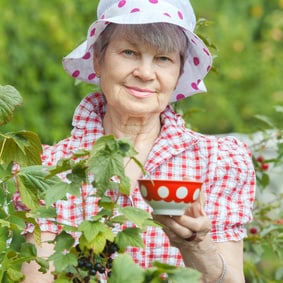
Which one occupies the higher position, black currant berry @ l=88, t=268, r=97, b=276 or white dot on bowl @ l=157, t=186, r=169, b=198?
white dot on bowl @ l=157, t=186, r=169, b=198

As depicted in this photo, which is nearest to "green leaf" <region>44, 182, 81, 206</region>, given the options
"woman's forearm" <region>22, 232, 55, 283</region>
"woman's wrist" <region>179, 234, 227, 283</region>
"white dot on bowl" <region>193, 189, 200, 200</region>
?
"white dot on bowl" <region>193, 189, 200, 200</region>

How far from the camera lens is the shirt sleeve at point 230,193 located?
3.10 m

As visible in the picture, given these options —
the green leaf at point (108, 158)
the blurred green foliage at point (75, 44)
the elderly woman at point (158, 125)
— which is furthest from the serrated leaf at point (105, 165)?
the blurred green foliage at point (75, 44)

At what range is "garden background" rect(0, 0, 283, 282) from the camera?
668 centimetres

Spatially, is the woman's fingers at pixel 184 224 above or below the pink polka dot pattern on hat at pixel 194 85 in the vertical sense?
below

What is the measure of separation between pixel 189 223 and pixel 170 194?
0.17 meters

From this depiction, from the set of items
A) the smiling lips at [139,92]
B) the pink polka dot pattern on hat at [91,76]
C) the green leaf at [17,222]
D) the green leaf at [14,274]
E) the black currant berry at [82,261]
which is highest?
the pink polka dot pattern on hat at [91,76]

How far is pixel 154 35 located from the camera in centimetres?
297

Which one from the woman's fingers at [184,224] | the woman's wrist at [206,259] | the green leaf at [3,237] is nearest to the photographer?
the green leaf at [3,237]

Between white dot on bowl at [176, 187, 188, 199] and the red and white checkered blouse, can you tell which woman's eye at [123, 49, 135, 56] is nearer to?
the red and white checkered blouse

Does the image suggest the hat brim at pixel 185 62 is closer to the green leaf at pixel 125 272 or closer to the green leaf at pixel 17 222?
the green leaf at pixel 17 222

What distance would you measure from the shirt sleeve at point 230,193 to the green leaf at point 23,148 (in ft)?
2.23

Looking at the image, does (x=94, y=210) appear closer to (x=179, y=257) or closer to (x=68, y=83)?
(x=179, y=257)

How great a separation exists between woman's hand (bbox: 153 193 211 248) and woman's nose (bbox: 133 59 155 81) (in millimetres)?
505
